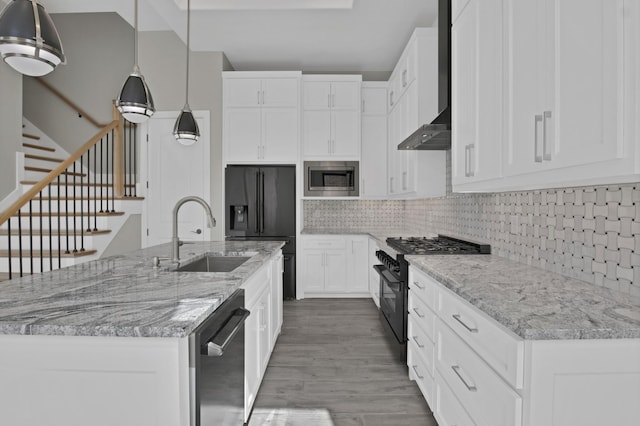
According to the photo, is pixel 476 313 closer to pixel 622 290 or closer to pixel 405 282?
pixel 622 290

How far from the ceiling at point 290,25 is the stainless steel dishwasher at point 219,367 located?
3.08 m

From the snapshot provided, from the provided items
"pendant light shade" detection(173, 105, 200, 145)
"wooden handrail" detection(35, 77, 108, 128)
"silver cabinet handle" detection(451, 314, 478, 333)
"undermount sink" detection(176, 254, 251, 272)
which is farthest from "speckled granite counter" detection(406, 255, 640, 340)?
"wooden handrail" detection(35, 77, 108, 128)

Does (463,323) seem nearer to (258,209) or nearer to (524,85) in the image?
(524,85)

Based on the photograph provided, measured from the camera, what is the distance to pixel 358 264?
4.80 metres

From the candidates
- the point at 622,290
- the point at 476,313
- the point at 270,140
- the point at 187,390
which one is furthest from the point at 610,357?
the point at 270,140

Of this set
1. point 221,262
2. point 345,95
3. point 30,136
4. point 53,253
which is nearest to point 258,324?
point 221,262

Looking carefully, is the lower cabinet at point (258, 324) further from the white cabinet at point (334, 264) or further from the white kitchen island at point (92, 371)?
the white cabinet at point (334, 264)

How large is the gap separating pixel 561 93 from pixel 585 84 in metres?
0.11

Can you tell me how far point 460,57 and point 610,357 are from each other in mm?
1759

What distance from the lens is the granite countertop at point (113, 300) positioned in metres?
1.07

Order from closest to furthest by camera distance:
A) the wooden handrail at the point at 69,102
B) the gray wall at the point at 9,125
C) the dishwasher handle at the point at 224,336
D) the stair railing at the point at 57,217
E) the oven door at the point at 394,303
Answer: the dishwasher handle at the point at 224,336 → the oven door at the point at 394,303 → the stair railing at the point at 57,217 → the gray wall at the point at 9,125 → the wooden handrail at the point at 69,102

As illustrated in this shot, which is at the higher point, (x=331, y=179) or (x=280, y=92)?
(x=280, y=92)

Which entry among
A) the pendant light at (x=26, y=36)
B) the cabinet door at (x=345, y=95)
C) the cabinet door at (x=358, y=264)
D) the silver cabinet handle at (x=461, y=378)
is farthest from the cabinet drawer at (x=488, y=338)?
the cabinet door at (x=345, y=95)

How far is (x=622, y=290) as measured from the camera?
56.4 inches
